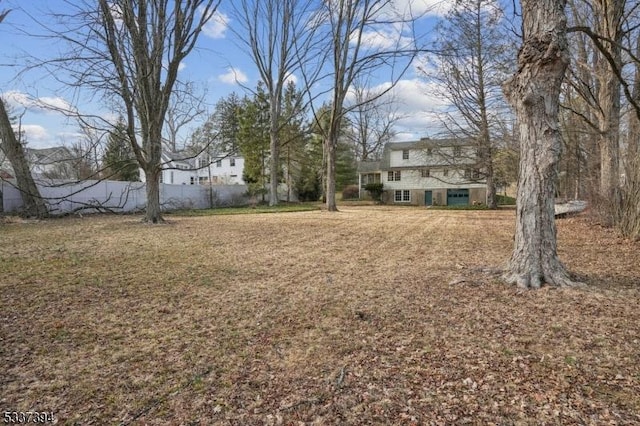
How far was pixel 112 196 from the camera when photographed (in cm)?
1827

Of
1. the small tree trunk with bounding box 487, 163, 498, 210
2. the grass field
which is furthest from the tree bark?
the grass field

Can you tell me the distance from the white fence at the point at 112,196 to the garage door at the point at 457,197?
57.6ft

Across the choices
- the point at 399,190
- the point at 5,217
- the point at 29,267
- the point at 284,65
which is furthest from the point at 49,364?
the point at 399,190

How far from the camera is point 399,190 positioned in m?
33.6

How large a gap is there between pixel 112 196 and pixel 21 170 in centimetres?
482

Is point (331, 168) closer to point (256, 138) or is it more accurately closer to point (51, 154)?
point (256, 138)

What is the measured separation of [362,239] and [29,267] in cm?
616

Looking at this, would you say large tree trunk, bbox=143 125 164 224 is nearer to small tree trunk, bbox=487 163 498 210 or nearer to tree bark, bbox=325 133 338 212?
tree bark, bbox=325 133 338 212

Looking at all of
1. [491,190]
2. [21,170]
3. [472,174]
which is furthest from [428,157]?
[21,170]

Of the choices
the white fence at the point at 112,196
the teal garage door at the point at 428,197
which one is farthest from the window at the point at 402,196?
the white fence at the point at 112,196

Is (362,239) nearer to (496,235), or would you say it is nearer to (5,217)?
(496,235)

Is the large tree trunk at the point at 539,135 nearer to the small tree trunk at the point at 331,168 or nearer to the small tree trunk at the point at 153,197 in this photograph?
the small tree trunk at the point at 153,197

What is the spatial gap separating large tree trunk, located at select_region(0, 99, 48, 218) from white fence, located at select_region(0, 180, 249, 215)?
1.36ft

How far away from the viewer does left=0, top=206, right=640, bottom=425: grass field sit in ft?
7.11
